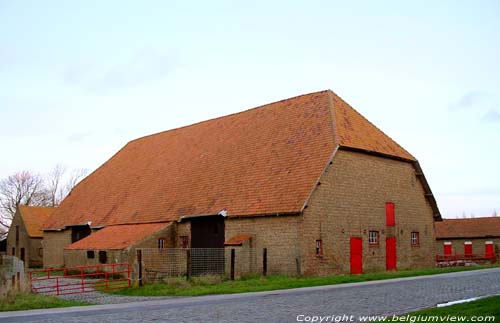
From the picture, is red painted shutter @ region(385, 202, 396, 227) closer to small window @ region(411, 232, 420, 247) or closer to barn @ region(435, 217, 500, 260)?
small window @ region(411, 232, 420, 247)

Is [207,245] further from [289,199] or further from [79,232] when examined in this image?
[79,232]

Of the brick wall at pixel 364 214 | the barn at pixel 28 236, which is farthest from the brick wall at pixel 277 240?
the barn at pixel 28 236

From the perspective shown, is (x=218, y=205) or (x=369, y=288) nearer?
(x=369, y=288)

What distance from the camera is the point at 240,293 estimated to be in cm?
2142

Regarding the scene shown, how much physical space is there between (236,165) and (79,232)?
14.1m

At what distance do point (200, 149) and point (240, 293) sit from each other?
18.8 meters

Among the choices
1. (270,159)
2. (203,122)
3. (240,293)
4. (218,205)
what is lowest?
(240,293)

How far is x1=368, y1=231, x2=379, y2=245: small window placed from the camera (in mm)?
31203

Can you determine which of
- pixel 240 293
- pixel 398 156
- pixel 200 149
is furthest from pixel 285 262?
pixel 200 149

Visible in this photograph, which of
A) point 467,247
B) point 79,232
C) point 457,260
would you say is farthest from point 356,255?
point 467,247

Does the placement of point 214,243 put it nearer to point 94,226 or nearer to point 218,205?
point 218,205

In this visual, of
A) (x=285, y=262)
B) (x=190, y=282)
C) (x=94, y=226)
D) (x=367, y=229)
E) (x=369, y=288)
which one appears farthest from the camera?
(x=94, y=226)

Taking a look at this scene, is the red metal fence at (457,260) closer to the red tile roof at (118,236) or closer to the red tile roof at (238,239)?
the red tile roof at (238,239)

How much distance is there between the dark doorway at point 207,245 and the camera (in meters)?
29.0
